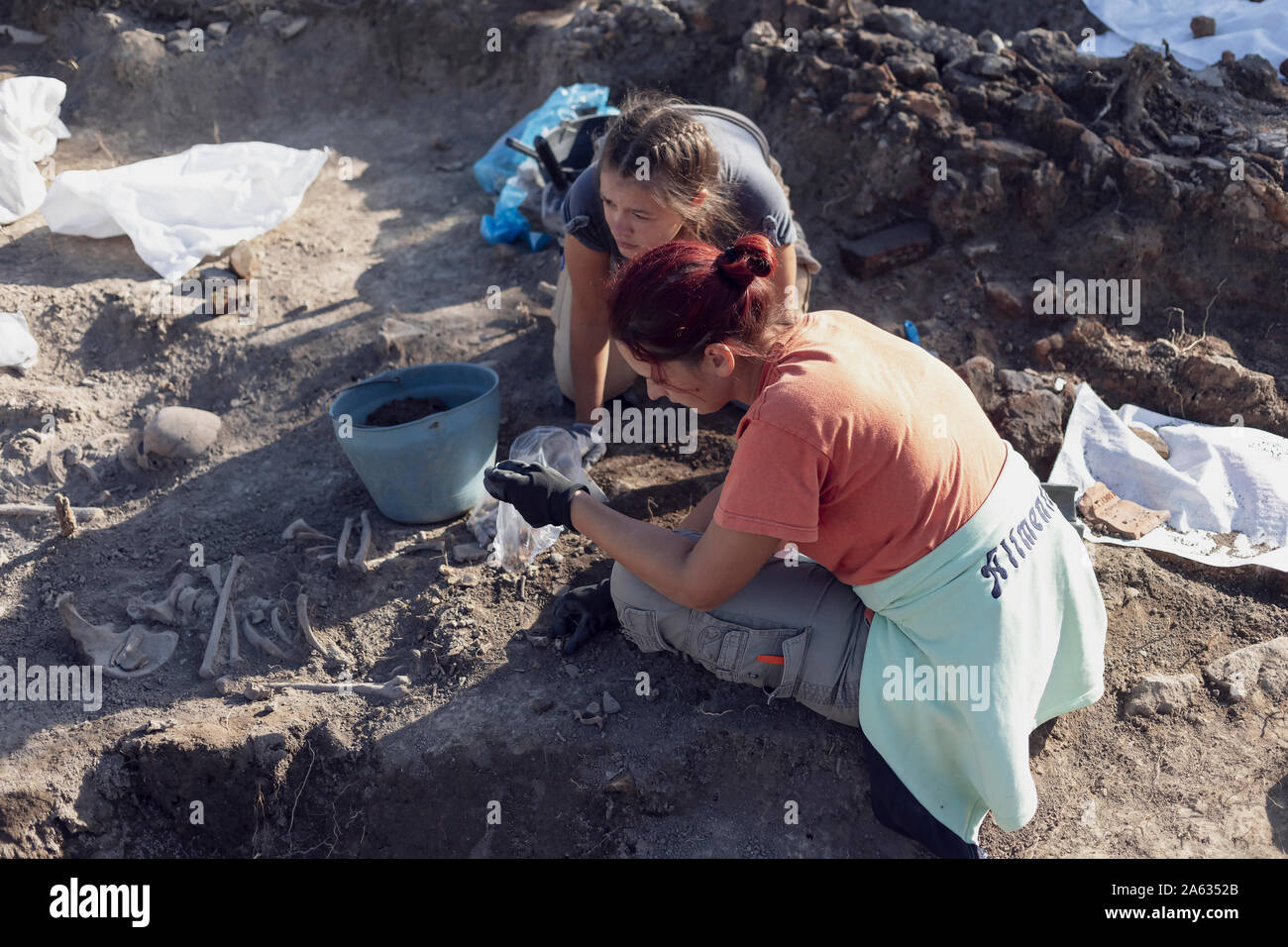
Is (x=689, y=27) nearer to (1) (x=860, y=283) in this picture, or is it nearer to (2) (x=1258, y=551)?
(1) (x=860, y=283)

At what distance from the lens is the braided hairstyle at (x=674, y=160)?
8.24 ft

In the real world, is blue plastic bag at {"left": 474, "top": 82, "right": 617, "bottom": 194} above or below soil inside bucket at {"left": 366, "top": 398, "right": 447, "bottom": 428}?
above

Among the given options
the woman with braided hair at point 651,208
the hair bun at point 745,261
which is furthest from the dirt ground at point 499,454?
the hair bun at point 745,261

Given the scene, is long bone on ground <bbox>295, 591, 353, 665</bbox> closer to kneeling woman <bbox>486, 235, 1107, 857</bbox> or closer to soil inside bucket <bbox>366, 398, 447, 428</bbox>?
soil inside bucket <bbox>366, 398, 447, 428</bbox>

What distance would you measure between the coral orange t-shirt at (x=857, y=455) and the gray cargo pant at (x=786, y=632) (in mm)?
235

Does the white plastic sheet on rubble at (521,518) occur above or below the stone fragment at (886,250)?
below

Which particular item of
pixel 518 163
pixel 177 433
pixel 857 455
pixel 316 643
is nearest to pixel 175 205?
pixel 177 433

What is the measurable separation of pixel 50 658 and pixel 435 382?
4.71 feet

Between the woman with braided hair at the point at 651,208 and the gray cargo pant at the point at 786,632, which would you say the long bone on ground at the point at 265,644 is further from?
the woman with braided hair at the point at 651,208

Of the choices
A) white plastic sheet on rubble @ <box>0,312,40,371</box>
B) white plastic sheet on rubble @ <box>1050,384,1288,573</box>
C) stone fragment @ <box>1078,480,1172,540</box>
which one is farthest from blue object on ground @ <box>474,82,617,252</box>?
stone fragment @ <box>1078,480,1172,540</box>

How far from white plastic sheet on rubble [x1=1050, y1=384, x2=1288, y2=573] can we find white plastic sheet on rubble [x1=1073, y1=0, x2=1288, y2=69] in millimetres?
2445

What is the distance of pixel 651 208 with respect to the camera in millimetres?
2533

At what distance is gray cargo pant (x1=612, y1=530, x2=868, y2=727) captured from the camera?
2.28 m

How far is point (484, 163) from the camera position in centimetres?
497
